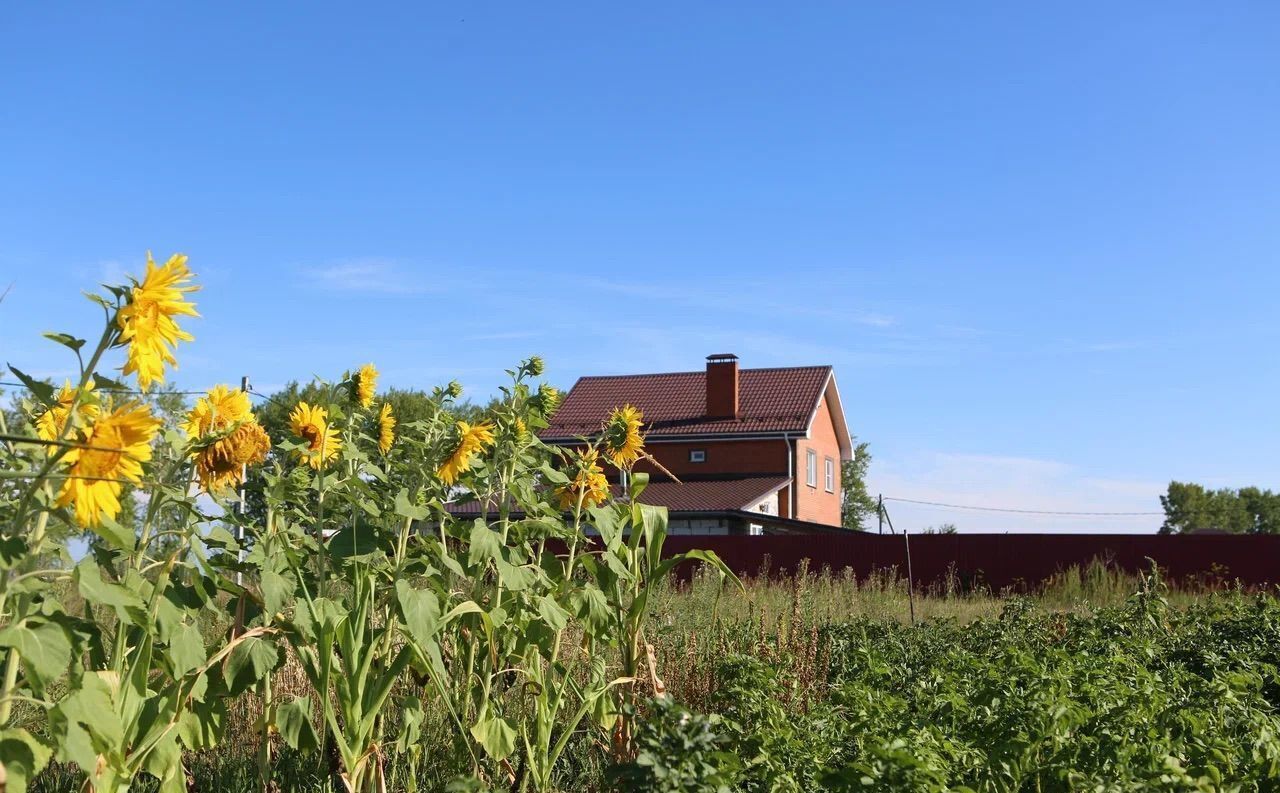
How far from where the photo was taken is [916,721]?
13.6 ft

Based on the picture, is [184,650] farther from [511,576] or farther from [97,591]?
[511,576]

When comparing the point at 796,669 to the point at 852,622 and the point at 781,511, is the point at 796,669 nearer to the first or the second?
the point at 852,622

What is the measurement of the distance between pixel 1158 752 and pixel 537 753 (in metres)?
2.06

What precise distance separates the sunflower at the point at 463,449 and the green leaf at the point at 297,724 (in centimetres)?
99

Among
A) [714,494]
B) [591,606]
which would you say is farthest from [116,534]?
[714,494]

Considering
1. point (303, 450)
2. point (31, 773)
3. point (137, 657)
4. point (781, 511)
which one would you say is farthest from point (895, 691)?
point (781, 511)

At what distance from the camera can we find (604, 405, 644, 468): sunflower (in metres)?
5.08

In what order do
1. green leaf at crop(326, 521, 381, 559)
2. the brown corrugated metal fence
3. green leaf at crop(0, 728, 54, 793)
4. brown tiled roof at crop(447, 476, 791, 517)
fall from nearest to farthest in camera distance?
green leaf at crop(0, 728, 54, 793) → green leaf at crop(326, 521, 381, 559) → the brown corrugated metal fence → brown tiled roof at crop(447, 476, 791, 517)

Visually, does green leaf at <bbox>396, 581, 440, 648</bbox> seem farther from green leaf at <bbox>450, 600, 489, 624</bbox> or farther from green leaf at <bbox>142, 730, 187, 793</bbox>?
green leaf at <bbox>142, 730, 187, 793</bbox>

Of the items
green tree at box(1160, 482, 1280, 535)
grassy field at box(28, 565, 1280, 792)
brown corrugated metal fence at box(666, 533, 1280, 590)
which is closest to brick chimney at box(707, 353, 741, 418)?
brown corrugated metal fence at box(666, 533, 1280, 590)

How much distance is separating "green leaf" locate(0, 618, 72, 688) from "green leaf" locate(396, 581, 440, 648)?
106 cm

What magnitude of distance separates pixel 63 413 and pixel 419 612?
114 centimetres

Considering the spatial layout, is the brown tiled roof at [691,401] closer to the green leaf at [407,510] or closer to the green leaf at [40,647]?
Answer: the green leaf at [407,510]

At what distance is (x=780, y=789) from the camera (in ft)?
11.1
